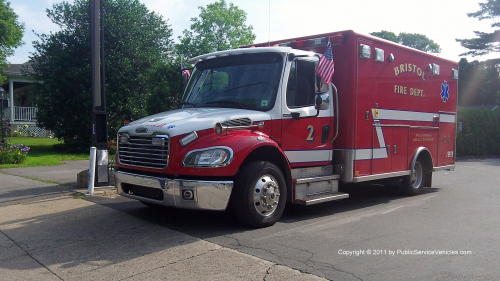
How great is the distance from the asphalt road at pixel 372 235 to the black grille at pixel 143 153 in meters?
1.06

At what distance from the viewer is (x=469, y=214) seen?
310 inches

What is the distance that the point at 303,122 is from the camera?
288 inches

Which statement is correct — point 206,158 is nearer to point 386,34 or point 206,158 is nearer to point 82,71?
point 82,71

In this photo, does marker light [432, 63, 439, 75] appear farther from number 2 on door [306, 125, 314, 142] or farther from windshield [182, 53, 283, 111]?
windshield [182, 53, 283, 111]

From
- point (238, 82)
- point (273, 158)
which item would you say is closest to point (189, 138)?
point (273, 158)

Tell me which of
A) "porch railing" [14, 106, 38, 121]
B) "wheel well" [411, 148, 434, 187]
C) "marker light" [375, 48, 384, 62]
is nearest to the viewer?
"marker light" [375, 48, 384, 62]

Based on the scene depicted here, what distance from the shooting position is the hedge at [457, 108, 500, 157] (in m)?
25.3

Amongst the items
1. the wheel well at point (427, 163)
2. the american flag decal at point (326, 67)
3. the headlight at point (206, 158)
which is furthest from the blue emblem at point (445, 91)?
the headlight at point (206, 158)

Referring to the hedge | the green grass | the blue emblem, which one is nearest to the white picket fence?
Result: the green grass

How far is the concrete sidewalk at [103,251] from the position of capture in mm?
4793

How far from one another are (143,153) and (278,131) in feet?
6.70

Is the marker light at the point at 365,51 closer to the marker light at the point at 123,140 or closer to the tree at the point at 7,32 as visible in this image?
the marker light at the point at 123,140

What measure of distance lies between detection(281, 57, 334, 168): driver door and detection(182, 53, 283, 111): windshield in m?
0.29

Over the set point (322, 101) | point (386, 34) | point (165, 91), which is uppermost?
point (386, 34)
